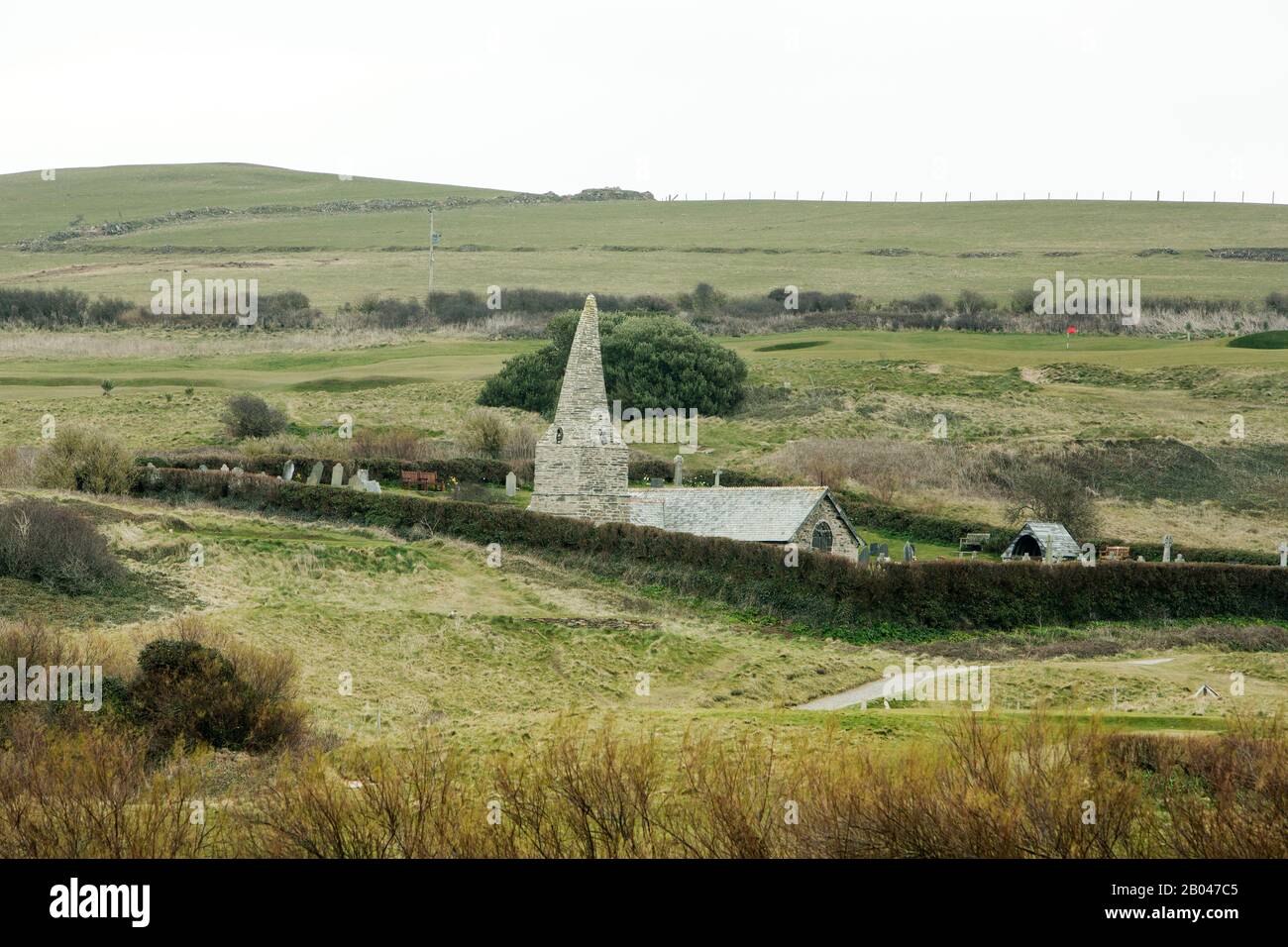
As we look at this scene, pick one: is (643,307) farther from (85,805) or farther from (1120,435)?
(85,805)

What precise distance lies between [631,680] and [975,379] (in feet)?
194

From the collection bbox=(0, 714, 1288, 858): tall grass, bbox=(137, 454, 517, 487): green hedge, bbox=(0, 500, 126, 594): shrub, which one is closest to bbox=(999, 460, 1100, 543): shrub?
bbox=(137, 454, 517, 487): green hedge

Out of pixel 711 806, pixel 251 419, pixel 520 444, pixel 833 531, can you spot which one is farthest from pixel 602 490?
pixel 711 806

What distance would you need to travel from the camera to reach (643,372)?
8769cm

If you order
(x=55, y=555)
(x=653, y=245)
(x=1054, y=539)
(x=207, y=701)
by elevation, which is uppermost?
(x=653, y=245)

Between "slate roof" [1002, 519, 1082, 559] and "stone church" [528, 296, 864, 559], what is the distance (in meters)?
6.14

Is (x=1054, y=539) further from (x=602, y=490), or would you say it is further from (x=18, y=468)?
(x=18, y=468)

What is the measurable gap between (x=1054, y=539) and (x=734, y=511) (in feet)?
34.8

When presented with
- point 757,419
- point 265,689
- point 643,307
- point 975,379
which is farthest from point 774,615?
point 643,307

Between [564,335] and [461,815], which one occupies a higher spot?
[564,335]

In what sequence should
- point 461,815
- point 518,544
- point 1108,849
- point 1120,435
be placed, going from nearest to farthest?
1. point 1108,849
2. point 461,815
3. point 518,544
4. point 1120,435

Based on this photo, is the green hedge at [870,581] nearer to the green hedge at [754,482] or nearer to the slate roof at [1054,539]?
the slate roof at [1054,539]

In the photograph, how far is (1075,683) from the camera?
38.6 metres

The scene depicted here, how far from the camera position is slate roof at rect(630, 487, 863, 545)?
5153 centimetres
